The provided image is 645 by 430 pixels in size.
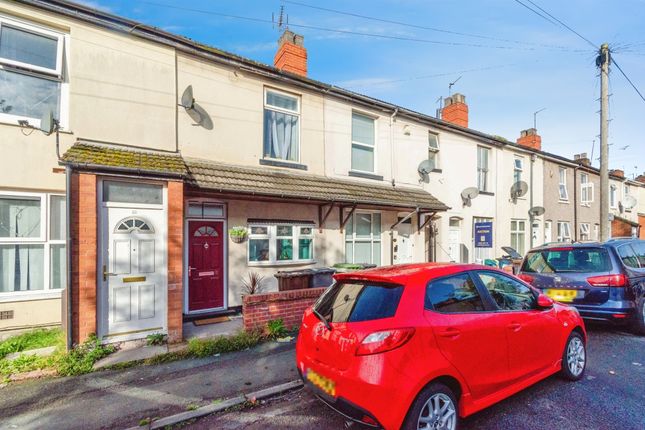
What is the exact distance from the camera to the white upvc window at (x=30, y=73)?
224 inches

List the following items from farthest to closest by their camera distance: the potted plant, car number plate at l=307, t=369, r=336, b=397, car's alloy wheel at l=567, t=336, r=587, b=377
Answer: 1. the potted plant
2. car's alloy wheel at l=567, t=336, r=587, b=377
3. car number plate at l=307, t=369, r=336, b=397

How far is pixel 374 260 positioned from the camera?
9.95m

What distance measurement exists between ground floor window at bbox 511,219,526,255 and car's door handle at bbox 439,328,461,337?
13.4m

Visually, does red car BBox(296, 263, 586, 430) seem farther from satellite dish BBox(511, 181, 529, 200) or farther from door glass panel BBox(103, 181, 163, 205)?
satellite dish BBox(511, 181, 529, 200)

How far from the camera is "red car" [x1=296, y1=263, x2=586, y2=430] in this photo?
266 cm

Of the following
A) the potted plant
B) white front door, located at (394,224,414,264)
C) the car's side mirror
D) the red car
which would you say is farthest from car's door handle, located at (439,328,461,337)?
white front door, located at (394,224,414,264)

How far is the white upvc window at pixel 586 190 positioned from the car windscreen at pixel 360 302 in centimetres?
2017

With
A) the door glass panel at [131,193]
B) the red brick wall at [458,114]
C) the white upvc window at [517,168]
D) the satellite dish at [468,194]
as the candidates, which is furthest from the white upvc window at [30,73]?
the white upvc window at [517,168]

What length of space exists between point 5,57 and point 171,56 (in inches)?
106

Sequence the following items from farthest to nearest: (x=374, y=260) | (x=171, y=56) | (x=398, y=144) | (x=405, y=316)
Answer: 1. (x=398, y=144)
2. (x=374, y=260)
3. (x=171, y=56)
4. (x=405, y=316)

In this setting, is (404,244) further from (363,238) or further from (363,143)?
(363,143)

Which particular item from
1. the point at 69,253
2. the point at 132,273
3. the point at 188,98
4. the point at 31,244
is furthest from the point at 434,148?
the point at 31,244

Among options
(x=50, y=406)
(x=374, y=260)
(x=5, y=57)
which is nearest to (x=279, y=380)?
(x=50, y=406)

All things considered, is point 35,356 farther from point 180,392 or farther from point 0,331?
point 180,392
